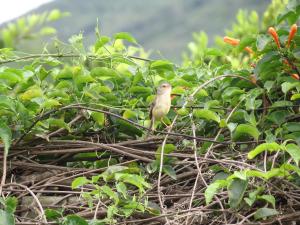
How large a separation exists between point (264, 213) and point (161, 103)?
3.08 feet

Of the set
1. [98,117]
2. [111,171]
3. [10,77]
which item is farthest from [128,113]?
[10,77]

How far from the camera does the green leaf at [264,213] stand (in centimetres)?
275

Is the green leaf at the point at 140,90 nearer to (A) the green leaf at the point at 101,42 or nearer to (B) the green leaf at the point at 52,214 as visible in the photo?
(A) the green leaf at the point at 101,42

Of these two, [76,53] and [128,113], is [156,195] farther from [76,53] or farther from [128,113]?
[76,53]

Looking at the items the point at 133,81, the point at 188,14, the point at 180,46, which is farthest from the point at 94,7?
the point at 133,81

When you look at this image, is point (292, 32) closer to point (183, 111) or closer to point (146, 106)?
point (183, 111)

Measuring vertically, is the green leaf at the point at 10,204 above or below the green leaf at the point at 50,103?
below

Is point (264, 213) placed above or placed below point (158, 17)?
below

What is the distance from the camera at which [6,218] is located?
9.09ft

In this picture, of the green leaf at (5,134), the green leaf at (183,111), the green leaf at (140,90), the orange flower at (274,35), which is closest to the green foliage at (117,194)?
the green leaf at (5,134)

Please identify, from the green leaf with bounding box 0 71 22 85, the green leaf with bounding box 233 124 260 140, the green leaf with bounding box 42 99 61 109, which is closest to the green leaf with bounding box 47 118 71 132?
the green leaf with bounding box 42 99 61 109

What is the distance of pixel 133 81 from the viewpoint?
3.67m

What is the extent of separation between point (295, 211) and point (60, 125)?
1288 mm

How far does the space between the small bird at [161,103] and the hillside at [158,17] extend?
65905 mm
